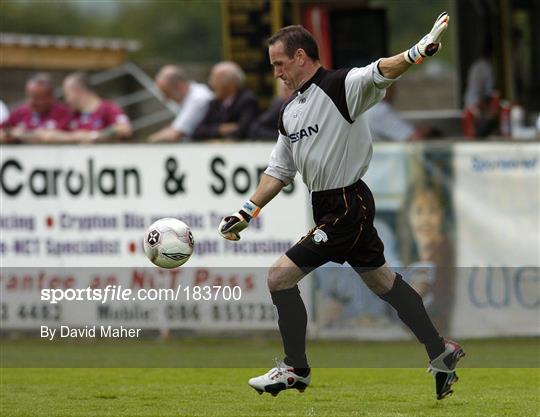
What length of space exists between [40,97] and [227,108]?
7.48 feet

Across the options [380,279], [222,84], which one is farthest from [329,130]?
[222,84]

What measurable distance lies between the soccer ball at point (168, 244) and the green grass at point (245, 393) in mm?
995

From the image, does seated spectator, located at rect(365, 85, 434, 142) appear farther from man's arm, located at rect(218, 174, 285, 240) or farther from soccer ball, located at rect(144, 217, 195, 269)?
soccer ball, located at rect(144, 217, 195, 269)

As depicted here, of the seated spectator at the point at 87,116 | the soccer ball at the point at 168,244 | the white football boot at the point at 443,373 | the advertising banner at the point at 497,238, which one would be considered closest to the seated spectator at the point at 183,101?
the seated spectator at the point at 87,116

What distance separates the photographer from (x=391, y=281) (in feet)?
31.8

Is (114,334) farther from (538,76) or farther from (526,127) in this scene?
(538,76)

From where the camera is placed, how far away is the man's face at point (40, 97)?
53.9ft

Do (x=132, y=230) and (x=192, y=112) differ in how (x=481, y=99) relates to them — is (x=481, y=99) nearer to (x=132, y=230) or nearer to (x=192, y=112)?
(x=192, y=112)

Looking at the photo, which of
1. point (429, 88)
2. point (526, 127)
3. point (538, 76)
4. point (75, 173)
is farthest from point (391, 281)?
point (429, 88)

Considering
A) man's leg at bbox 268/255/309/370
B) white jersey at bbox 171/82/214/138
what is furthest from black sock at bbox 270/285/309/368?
white jersey at bbox 171/82/214/138

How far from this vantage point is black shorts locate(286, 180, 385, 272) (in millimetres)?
9508

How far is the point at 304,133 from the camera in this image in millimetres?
9570

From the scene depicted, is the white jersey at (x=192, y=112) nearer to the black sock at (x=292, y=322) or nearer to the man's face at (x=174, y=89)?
the man's face at (x=174, y=89)

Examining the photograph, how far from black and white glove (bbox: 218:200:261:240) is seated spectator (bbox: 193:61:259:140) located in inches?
227
